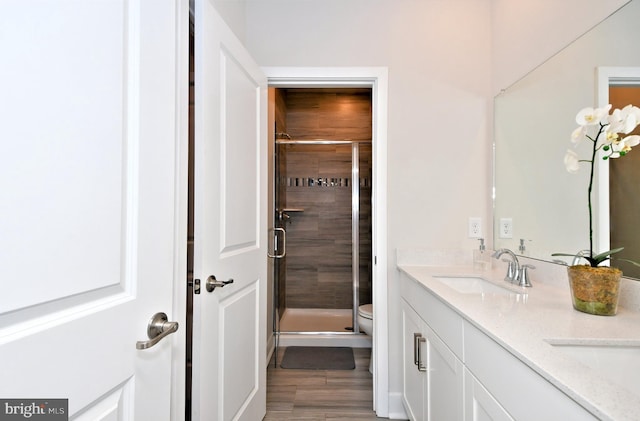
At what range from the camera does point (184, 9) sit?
1041 mm

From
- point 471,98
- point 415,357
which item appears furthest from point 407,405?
point 471,98

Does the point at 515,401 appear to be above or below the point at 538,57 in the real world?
below

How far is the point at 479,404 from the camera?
0.90m

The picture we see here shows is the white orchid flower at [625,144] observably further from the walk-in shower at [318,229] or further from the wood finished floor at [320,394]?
the walk-in shower at [318,229]

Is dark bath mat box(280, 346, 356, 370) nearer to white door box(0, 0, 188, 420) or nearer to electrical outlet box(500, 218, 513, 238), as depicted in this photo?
electrical outlet box(500, 218, 513, 238)

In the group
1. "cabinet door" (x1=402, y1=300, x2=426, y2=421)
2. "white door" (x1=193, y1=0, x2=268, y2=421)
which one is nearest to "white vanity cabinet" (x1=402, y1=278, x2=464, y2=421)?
"cabinet door" (x1=402, y1=300, x2=426, y2=421)

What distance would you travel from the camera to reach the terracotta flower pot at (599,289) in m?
0.97

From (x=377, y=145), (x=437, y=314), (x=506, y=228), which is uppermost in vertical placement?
(x=377, y=145)

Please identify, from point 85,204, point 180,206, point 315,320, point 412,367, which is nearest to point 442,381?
point 412,367

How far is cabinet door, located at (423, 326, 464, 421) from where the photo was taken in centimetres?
104

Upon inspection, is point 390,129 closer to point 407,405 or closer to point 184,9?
point 184,9

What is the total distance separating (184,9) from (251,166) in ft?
2.41

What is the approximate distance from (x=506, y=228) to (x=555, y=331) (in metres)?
1.11

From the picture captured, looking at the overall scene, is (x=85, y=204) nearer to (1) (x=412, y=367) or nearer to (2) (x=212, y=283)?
(2) (x=212, y=283)
